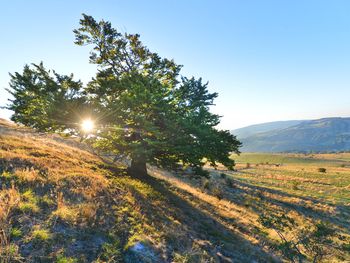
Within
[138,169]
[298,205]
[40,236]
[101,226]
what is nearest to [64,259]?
[40,236]

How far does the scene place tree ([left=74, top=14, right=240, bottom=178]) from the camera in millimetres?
13953

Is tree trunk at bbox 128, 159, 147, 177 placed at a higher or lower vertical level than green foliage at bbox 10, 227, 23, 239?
higher

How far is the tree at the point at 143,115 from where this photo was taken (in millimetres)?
13953

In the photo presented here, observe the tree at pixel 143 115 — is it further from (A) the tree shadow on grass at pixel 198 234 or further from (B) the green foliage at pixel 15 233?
(B) the green foliage at pixel 15 233

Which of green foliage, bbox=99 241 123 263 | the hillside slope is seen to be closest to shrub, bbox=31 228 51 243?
the hillside slope

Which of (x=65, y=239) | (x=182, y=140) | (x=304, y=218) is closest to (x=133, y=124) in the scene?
(x=182, y=140)

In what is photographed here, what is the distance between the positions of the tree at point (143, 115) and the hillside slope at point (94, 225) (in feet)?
9.96

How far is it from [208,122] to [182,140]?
1.95 m

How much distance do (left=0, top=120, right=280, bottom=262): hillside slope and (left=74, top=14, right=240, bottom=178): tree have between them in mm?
3037

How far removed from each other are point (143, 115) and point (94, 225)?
273 inches

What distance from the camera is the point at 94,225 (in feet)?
26.6

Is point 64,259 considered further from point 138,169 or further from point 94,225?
point 138,169

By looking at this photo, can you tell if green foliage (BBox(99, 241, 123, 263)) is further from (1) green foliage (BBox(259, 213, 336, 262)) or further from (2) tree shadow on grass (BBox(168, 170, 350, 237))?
(2) tree shadow on grass (BBox(168, 170, 350, 237))

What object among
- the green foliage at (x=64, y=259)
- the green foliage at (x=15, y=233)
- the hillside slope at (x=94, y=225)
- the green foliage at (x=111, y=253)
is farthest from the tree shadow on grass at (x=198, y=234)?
the green foliage at (x=15, y=233)
